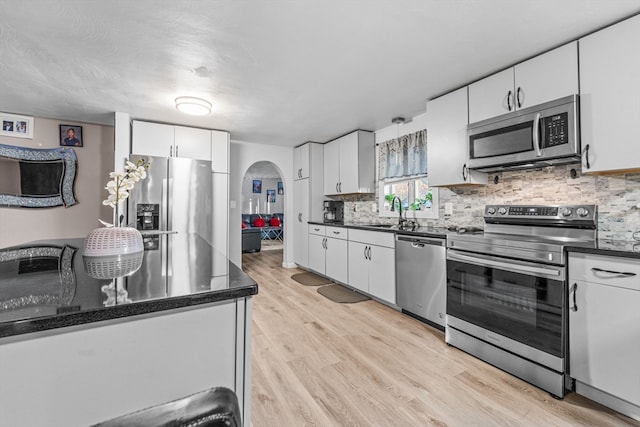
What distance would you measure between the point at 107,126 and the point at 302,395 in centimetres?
432

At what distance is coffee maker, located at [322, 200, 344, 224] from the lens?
5035 millimetres

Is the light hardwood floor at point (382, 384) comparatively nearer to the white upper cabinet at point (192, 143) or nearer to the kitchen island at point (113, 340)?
the kitchen island at point (113, 340)

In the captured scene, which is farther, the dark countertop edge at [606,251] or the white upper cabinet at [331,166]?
the white upper cabinet at [331,166]

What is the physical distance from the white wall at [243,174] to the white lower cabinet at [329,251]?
27.9 inches

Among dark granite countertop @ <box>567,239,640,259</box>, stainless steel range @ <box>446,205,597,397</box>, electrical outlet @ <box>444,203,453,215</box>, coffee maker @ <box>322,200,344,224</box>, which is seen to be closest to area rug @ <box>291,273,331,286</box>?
coffee maker @ <box>322,200,344,224</box>

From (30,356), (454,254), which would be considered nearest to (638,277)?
(454,254)

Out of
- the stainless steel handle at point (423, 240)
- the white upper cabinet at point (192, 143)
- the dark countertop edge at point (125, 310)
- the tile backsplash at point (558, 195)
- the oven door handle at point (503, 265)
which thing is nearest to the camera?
the dark countertop edge at point (125, 310)

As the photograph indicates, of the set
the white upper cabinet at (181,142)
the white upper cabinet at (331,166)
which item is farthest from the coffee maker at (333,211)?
the white upper cabinet at (181,142)

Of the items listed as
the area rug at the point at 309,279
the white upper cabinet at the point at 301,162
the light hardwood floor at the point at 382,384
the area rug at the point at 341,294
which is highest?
the white upper cabinet at the point at 301,162

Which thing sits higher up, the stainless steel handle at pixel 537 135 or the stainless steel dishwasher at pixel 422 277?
the stainless steel handle at pixel 537 135

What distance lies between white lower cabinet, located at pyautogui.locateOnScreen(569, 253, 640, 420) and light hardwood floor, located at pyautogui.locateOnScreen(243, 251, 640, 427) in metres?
0.14

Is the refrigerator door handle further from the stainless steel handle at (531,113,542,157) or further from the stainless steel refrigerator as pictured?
the stainless steel handle at (531,113,542,157)

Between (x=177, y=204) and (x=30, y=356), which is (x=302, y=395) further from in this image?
(x=177, y=204)

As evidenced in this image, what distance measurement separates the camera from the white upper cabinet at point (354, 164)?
4.20 meters
